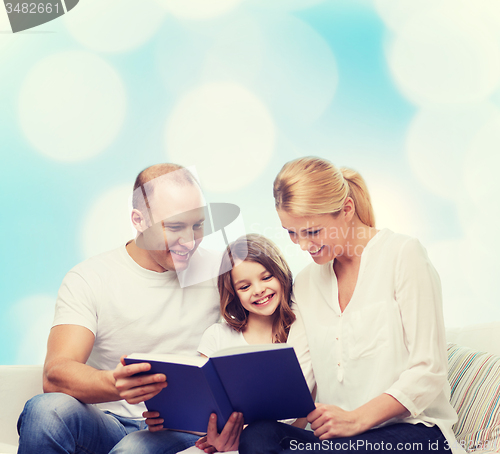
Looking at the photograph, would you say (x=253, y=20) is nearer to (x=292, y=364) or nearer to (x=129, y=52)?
(x=129, y=52)

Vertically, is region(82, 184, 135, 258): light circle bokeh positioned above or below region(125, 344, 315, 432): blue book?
above

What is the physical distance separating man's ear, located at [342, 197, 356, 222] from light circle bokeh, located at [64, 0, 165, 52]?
155 cm

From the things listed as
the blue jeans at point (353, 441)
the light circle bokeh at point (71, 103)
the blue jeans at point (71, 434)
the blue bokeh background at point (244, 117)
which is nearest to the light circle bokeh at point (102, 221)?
the blue bokeh background at point (244, 117)

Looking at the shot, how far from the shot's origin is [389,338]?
1177mm

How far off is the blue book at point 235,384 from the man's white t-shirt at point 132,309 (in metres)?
0.34

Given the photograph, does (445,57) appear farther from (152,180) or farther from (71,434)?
(71,434)

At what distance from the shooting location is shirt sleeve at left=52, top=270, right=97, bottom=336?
4.57 ft

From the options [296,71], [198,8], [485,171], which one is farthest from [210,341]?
[198,8]

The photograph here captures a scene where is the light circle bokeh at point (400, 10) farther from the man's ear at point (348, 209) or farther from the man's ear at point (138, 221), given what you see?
the man's ear at point (138, 221)

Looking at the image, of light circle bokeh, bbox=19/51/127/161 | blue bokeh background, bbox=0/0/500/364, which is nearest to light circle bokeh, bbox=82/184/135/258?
blue bokeh background, bbox=0/0/500/364

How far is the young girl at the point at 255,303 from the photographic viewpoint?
55.7 inches

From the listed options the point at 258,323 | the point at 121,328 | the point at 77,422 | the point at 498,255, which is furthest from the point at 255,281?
the point at 498,255

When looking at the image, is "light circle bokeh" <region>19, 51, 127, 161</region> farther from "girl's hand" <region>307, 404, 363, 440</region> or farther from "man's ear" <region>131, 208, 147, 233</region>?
"girl's hand" <region>307, 404, 363, 440</region>

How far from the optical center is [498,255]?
221 centimetres
